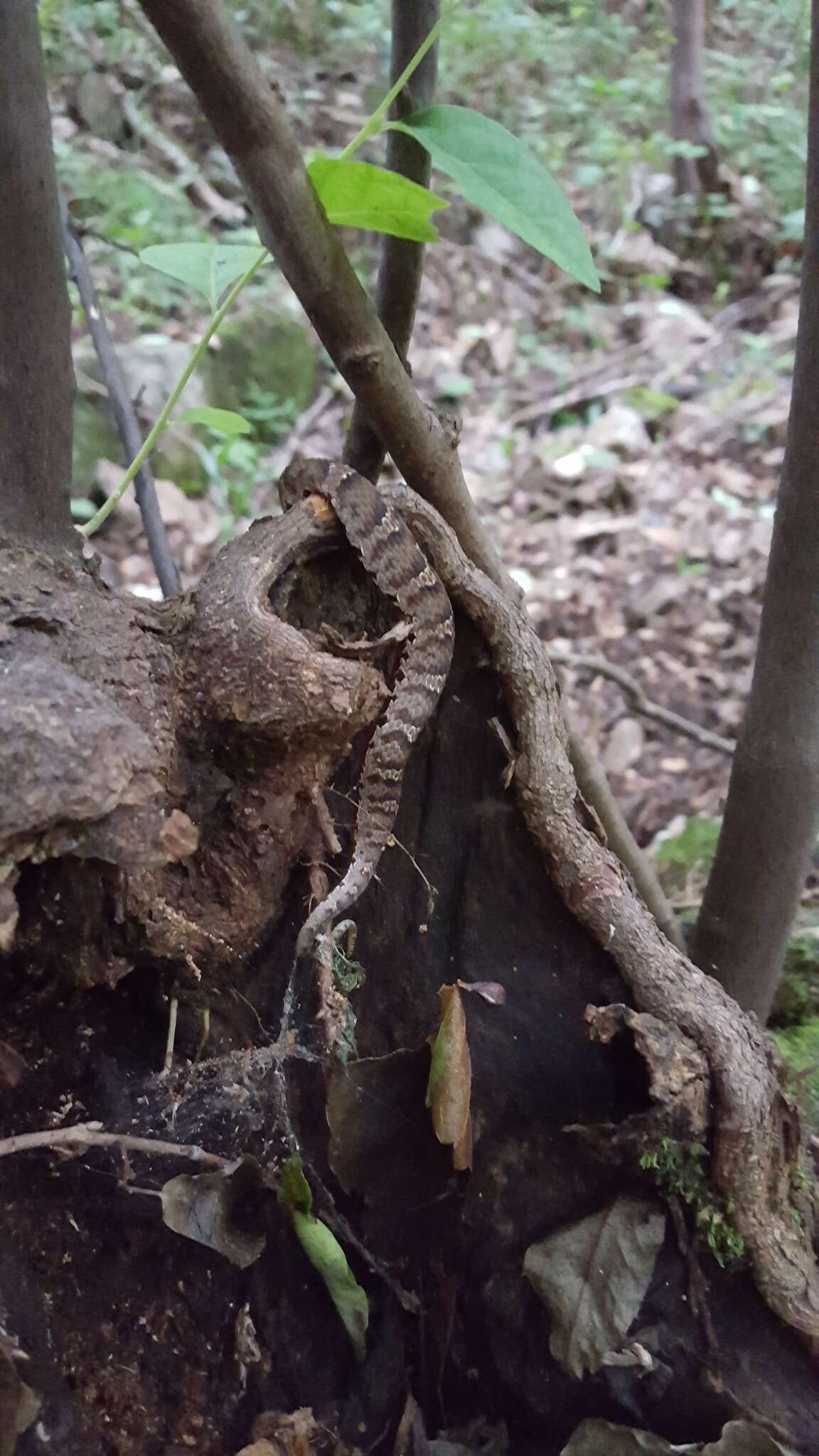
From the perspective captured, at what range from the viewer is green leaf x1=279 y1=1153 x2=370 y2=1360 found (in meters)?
1.35

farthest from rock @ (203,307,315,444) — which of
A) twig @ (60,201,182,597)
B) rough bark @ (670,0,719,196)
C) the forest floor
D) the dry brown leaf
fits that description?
the dry brown leaf

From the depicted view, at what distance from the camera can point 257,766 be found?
4.35ft

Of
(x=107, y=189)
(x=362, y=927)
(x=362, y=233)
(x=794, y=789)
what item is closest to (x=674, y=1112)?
(x=362, y=927)

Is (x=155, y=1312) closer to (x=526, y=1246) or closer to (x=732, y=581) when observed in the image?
(x=526, y=1246)

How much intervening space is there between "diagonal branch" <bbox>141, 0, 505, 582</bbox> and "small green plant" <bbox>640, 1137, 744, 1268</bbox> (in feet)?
3.16

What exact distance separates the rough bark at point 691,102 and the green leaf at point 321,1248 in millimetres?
6909

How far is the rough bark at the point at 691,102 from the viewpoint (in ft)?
21.6

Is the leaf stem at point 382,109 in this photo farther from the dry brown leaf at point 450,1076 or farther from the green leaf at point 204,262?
the dry brown leaf at point 450,1076

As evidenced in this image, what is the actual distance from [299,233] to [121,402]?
0.88 meters

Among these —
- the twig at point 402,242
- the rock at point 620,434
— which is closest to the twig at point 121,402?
the twig at point 402,242

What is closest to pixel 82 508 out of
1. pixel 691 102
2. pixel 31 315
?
pixel 31 315

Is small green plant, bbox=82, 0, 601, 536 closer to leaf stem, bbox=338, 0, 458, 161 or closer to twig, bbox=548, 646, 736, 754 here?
leaf stem, bbox=338, 0, 458, 161

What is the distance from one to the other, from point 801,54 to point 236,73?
8.81 metres

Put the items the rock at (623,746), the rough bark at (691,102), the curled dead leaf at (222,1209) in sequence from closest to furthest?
1. the curled dead leaf at (222,1209)
2. the rock at (623,746)
3. the rough bark at (691,102)
